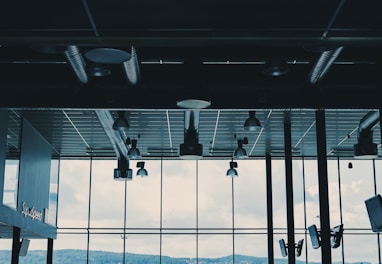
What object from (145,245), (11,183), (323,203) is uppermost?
(11,183)

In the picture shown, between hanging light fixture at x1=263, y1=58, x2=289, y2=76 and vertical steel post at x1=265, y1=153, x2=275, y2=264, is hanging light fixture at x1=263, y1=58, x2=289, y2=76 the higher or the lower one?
the higher one

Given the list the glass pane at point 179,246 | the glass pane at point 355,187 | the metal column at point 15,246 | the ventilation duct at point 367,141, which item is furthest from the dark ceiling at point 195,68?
the glass pane at point 179,246

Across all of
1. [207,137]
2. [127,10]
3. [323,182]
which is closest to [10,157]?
[207,137]

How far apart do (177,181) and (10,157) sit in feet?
23.1

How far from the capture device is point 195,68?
7.77 m

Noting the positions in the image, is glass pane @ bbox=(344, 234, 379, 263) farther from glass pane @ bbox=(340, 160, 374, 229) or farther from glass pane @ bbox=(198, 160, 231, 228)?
glass pane @ bbox=(198, 160, 231, 228)

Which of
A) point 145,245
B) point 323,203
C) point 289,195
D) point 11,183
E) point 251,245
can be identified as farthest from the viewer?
point 145,245

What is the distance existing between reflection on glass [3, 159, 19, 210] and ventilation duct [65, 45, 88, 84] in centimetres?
426

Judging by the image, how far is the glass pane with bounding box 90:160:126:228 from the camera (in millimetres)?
18359

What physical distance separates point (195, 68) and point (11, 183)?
6.37 metres

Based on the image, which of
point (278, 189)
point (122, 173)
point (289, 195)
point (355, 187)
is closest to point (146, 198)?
point (122, 173)

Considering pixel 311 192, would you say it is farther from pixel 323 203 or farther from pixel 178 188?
pixel 323 203

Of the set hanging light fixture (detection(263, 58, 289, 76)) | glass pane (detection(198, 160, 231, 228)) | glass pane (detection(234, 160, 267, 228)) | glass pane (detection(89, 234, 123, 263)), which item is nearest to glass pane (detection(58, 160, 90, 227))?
glass pane (detection(89, 234, 123, 263))

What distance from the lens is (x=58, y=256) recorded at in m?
18.3
